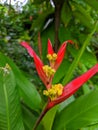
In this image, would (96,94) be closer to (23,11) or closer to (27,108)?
(27,108)

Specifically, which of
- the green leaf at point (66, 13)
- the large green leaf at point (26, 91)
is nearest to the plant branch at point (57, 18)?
the green leaf at point (66, 13)

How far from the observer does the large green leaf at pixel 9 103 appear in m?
0.75

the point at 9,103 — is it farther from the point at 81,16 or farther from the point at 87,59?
the point at 81,16

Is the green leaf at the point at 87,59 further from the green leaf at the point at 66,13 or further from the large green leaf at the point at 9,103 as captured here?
the large green leaf at the point at 9,103

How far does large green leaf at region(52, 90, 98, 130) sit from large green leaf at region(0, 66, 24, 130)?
0.08m

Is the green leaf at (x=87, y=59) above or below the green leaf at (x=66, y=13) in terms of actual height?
below

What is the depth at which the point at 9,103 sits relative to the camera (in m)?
0.76

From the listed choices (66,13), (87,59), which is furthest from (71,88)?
(66,13)

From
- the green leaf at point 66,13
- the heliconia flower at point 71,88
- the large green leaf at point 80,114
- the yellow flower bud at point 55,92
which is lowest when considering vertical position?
the green leaf at point 66,13

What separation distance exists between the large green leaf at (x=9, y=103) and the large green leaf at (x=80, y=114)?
8 centimetres

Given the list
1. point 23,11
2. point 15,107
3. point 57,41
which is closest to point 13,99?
point 15,107

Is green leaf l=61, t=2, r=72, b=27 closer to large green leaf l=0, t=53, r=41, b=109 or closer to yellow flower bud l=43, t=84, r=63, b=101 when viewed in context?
large green leaf l=0, t=53, r=41, b=109

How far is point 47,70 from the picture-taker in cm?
74

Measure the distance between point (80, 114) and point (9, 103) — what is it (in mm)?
141
